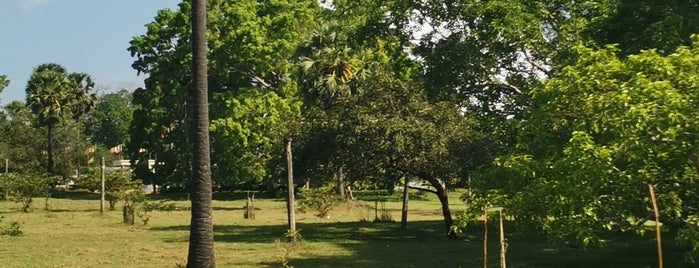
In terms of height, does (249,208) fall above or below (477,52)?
below

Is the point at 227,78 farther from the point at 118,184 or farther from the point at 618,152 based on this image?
the point at 618,152

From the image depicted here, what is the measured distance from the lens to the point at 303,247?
64.9 ft

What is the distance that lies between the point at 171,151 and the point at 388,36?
2802 centimetres

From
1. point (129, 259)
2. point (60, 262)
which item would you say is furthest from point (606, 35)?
point (60, 262)

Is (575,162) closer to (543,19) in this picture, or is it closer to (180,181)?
(543,19)

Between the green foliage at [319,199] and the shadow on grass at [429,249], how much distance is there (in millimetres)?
4787

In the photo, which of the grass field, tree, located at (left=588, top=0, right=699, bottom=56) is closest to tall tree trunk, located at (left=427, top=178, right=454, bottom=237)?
the grass field

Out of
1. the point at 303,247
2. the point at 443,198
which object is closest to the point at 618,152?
the point at 303,247

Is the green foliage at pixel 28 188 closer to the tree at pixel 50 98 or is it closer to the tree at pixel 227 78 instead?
the tree at pixel 227 78

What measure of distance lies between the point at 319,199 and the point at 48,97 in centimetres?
3557

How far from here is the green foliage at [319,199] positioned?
3166 centimetres

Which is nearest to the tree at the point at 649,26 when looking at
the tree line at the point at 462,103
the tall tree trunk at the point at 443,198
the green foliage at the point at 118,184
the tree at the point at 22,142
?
the tree line at the point at 462,103

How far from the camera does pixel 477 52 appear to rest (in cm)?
2252

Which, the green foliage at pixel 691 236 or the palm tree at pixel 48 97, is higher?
the palm tree at pixel 48 97
